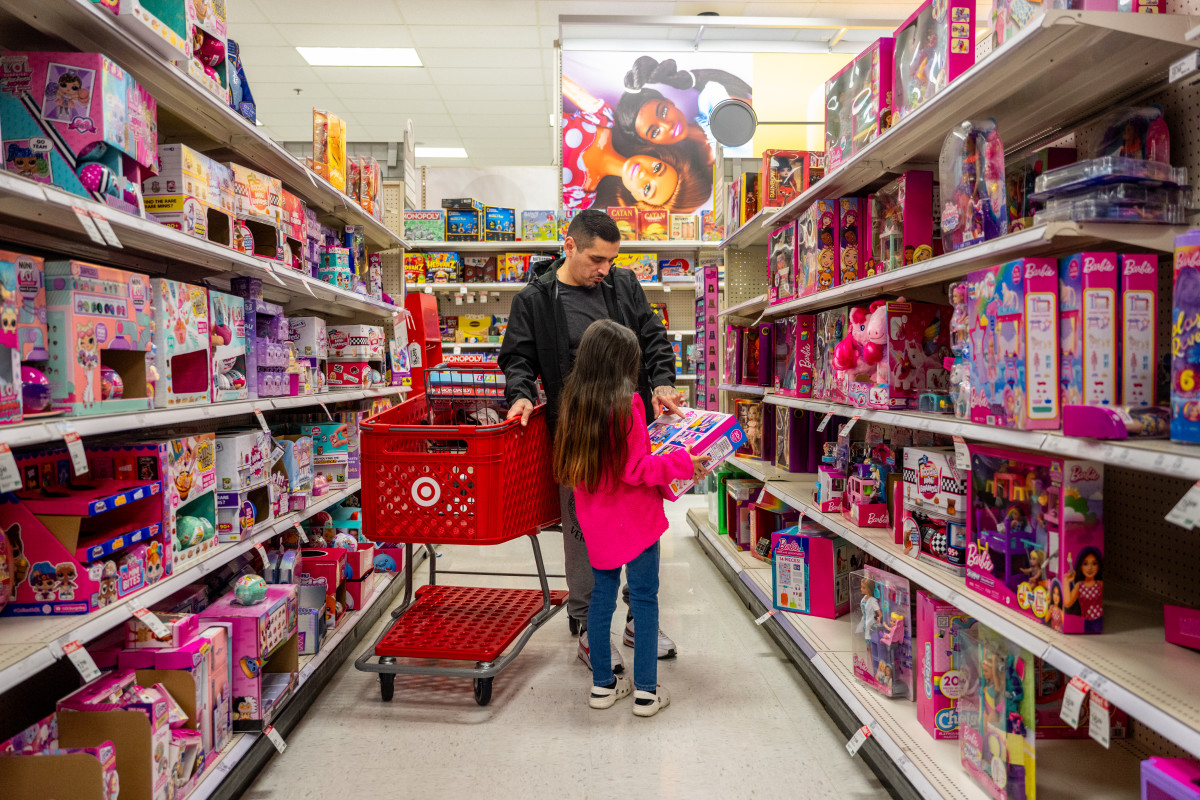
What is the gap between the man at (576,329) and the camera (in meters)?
2.76

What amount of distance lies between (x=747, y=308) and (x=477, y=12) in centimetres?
460

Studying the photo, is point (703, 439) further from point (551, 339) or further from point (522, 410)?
point (551, 339)

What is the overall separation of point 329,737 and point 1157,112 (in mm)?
2858

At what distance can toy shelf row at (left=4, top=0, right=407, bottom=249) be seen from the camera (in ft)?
5.45

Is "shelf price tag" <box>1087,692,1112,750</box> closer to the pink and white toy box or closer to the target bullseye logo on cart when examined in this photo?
the target bullseye logo on cart

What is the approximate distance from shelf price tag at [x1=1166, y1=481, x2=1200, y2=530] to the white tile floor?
130cm

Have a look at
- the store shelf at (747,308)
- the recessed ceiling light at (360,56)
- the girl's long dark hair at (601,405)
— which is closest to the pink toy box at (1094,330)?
the girl's long dark hair at (601,405)

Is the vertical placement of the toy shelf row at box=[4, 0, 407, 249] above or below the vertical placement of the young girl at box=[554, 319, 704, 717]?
above

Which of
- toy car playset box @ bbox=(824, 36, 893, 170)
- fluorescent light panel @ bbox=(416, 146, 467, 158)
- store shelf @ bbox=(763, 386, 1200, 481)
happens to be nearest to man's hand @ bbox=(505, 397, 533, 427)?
store shelf @ bbox=(763, 386, 1200, 481)

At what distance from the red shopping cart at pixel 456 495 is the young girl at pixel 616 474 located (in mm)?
219

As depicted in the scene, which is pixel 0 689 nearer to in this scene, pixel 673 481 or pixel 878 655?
pixel 673 481

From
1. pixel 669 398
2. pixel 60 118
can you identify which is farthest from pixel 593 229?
pixel 60 118

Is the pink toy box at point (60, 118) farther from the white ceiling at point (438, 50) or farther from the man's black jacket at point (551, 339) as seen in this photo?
the white ceiling at point (438, 50)

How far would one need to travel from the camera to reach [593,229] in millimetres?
2711
